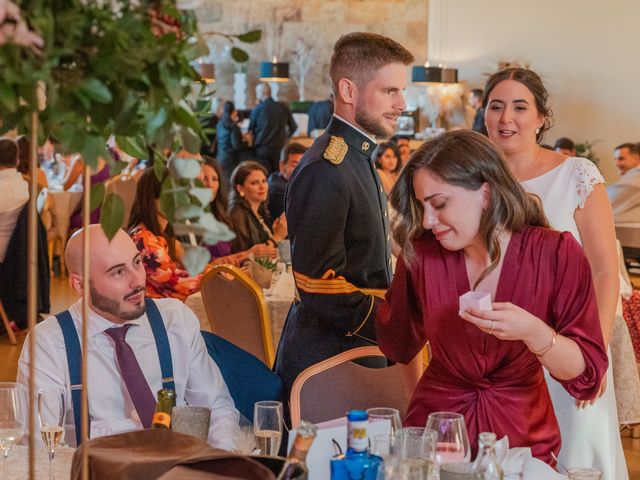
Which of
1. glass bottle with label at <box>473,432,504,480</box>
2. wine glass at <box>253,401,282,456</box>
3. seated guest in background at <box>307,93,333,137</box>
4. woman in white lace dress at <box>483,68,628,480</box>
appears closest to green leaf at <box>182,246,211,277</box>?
glass bottle with label at <box>473,432,504,480</box>

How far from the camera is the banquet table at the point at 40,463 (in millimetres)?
2059

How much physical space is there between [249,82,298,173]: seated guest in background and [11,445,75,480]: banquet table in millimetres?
10978

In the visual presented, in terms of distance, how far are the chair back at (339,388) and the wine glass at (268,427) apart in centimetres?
50

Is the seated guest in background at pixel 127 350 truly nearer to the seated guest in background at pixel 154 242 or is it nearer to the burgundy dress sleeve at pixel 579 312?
the burgundy dress sleeve at pixel 579 312

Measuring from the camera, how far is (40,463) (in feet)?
6.98

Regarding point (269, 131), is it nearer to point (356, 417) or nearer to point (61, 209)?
point (61, 209)

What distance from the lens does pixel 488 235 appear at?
2.24m

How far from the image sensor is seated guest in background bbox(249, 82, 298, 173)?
43.2ft

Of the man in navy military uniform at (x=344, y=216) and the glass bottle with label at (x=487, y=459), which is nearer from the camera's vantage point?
the glass bottle with label at (x=487, y=459)

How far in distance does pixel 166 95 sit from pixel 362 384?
5.14 feet

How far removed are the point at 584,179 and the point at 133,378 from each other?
146cm

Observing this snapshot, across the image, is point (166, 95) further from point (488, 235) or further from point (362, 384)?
point (362, 384)

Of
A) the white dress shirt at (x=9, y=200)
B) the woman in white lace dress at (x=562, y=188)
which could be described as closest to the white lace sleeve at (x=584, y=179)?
the woman in white lace dress at (x=562, y=188)

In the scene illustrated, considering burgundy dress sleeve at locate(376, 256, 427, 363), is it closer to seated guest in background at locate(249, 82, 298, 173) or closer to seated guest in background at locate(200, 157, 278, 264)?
seated guest in background at locate(200, 157, 278, 264)
